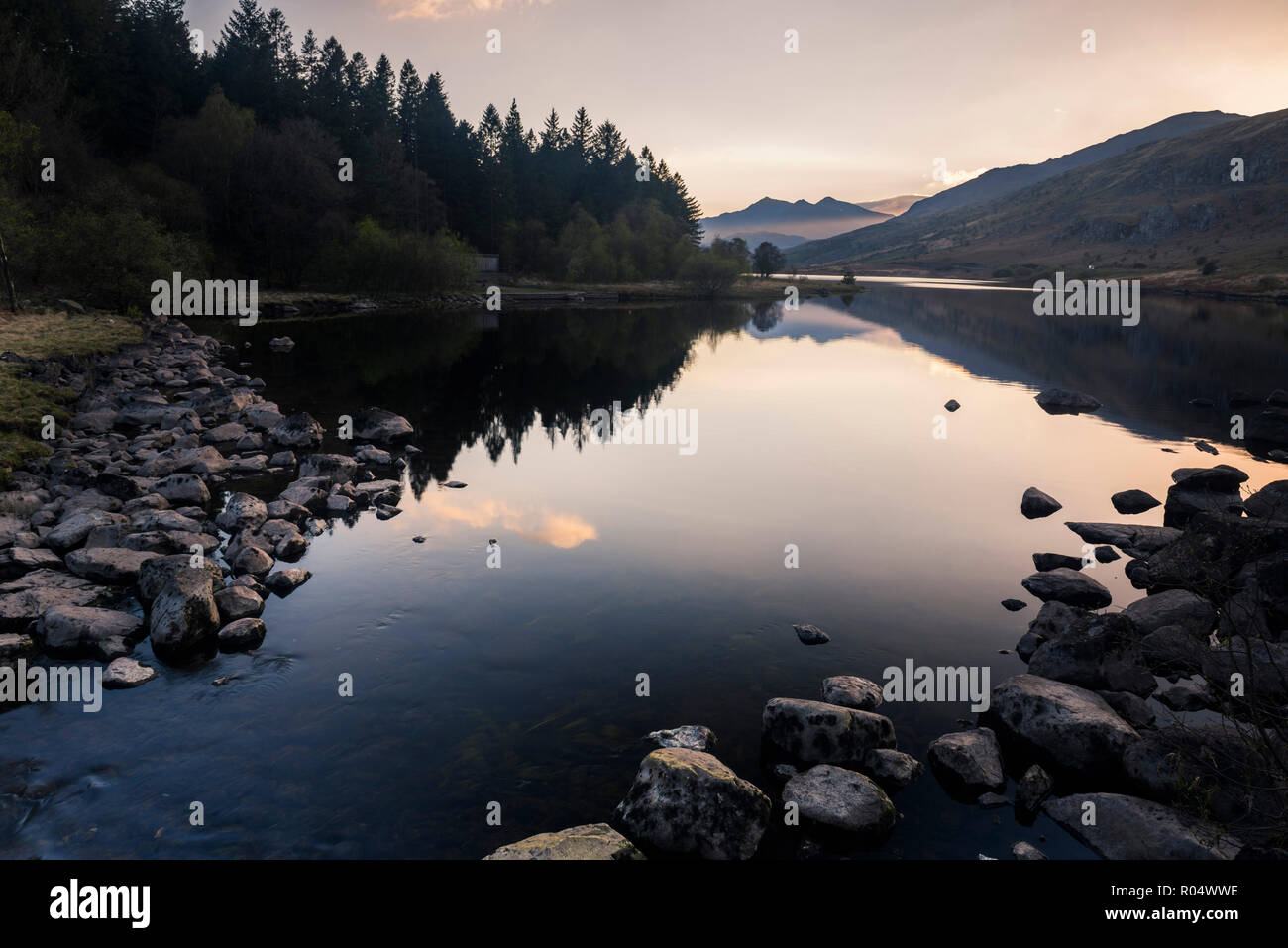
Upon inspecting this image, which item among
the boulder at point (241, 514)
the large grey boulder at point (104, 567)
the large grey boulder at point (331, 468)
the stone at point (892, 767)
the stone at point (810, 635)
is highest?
the large grey boulder at point (331, 468)

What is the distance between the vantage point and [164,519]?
17.8 m

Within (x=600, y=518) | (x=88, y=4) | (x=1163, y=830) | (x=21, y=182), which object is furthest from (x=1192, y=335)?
(x=88, y=4)

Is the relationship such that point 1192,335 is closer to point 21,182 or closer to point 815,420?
point 815,420

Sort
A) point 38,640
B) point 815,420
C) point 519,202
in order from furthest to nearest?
point 519,202, point 815,420, point 38,640

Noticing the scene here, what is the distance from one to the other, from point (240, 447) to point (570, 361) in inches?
1379

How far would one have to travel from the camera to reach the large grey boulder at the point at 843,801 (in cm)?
912

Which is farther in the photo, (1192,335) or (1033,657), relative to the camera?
(1192,335)

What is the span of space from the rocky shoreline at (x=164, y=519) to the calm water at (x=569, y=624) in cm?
80

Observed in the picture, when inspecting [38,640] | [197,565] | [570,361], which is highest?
[570,361]

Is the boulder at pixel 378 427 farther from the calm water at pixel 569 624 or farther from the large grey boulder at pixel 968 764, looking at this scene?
the large grey boulder at pixel 968 764

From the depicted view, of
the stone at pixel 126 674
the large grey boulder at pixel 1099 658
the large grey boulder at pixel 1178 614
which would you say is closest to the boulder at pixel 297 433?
the stone at pixel 126 674

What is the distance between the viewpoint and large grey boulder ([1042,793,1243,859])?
28.2 ft

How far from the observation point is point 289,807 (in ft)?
30.9

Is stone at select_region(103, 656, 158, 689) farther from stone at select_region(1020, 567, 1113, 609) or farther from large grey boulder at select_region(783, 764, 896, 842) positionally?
stone at select_region(1020, 567, 1113, 609)
